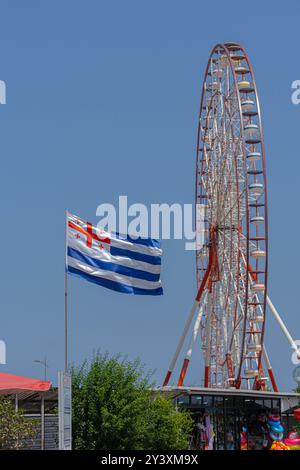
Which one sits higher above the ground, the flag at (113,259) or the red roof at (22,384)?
the flag at (113,259)

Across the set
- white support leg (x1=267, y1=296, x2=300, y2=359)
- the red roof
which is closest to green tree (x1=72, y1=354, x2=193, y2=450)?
the red roof

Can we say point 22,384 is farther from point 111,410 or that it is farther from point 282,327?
point 282,327

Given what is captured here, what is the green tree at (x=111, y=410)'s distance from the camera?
127 feet

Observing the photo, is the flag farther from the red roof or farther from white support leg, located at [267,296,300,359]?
white support leg, located at [267,296,300,359]

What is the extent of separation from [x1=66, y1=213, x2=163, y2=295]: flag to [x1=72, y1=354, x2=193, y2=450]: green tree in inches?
252

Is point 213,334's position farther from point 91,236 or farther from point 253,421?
point 91,236

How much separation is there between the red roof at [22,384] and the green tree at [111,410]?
166 cm

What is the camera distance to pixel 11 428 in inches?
1399

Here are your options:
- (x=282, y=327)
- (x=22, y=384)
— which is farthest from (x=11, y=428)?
(x=282, y=327)

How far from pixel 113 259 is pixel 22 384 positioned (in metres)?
6.94

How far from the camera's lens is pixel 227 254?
54.6 metres

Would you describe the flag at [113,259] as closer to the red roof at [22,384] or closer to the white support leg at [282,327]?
the red roof at [22,384]

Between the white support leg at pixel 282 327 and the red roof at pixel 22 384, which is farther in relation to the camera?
the white support leg at pixel 282 327

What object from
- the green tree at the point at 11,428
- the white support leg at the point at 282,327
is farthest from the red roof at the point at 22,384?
the white support leg at the point at 282,327
